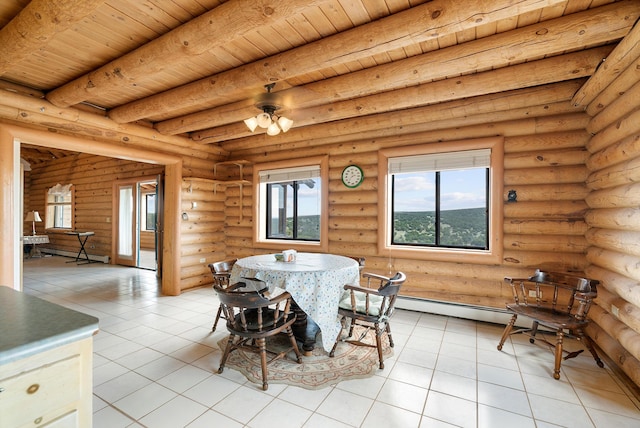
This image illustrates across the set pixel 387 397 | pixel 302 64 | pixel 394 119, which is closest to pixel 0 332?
pixel 387 397

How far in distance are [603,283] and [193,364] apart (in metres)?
4.19

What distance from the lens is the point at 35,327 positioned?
1134mm

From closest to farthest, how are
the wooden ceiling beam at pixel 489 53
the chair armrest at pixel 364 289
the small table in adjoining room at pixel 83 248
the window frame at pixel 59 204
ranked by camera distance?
the wooden ceiling beam at pixel 489 53, the chair armrest at pixel 364 289, the small table in adjoining room at pixel 83 248, the window frame at pixel 59 204

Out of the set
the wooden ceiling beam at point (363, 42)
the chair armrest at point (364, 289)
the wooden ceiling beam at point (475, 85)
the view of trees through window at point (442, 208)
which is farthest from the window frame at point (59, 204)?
the chair armrest at point (364, 289)

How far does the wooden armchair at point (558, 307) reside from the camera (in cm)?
267

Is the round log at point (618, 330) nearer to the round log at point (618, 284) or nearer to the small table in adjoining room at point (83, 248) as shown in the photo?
the round log at point (618, 284)

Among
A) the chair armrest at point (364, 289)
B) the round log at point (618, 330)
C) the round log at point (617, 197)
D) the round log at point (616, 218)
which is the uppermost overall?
the round log at point (617, 197)

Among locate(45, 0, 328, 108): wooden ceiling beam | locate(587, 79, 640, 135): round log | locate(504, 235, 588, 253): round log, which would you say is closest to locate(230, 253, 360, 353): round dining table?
locate(45, 0, 328, 108): wooden ceiling beam

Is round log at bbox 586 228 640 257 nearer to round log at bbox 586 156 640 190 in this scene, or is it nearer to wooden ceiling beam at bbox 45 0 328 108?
round log at bbox 586 156 640 190

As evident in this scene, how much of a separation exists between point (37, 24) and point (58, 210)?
35.2ft

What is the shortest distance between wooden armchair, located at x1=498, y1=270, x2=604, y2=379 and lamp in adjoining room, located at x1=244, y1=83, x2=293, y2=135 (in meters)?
3.02

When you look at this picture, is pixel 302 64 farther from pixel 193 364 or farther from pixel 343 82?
pixel 193 364

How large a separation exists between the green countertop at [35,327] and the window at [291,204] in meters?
3.87

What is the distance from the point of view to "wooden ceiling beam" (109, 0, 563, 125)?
192 centimetres
